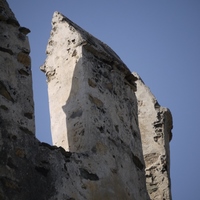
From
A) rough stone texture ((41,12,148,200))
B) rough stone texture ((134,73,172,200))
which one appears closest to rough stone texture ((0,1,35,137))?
rough stone texture ((41,12,148,200))

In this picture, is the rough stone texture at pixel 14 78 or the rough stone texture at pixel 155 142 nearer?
the rough stone texture at pixel 14 78

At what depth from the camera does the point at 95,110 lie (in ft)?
18.8

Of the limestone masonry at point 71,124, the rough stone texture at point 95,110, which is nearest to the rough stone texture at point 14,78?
the limestone masonry at point 71,124

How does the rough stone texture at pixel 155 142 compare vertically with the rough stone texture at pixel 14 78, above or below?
above

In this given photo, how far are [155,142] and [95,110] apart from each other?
6.07 feet

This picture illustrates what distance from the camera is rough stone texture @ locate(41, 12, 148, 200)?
216 inches

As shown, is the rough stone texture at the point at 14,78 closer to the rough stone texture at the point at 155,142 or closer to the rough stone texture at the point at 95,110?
the rough stone texture at the point at 95,110

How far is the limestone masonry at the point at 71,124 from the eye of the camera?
4.79 m

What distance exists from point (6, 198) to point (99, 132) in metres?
1.37

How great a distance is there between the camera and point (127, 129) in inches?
241

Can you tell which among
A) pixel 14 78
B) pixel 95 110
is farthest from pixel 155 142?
pixel 14 78

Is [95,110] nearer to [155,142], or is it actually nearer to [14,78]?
[14,78]

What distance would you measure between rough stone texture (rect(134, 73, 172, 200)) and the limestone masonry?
0.05 m

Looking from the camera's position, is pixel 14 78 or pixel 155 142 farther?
pixel 155 142
